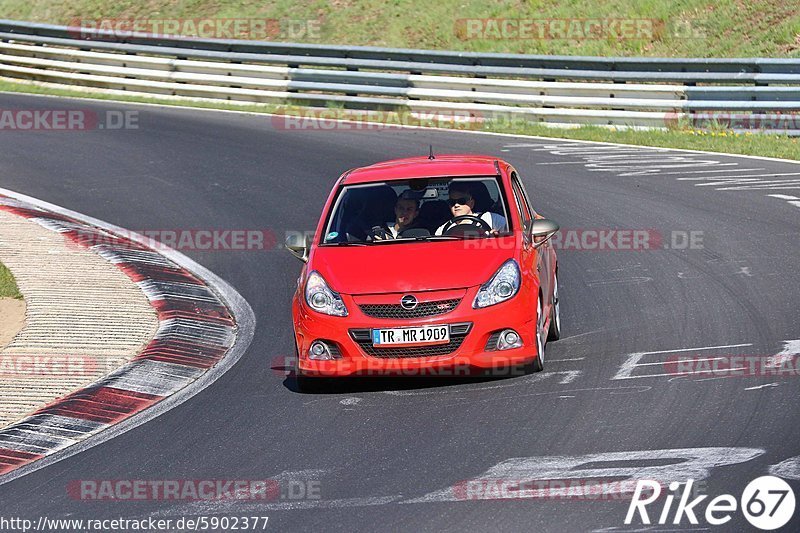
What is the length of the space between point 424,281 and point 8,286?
5308mm

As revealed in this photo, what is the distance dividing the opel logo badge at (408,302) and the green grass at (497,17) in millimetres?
17855

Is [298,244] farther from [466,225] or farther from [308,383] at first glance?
[466,225]

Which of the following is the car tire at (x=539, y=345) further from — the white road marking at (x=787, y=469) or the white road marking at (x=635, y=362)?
the white road marking at (x=787, y=469)

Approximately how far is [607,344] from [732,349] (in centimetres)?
98

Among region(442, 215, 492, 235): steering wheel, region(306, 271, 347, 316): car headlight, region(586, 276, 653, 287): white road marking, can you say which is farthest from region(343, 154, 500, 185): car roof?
region(586, 276, 653, 287): white road marking

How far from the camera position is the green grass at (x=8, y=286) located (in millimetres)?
12047

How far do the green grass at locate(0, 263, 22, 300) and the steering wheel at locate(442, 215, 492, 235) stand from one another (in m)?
4.57

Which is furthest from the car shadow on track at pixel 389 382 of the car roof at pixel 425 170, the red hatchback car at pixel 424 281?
the car roof at pixel 425 170

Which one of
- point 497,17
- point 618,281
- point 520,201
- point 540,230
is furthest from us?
point 497,17

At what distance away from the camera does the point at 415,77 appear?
23.3 m

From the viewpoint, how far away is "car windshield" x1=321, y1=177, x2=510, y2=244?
9.76 m

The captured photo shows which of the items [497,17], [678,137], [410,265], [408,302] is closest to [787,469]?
[408,302]

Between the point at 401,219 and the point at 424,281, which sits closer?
the point at 424,281

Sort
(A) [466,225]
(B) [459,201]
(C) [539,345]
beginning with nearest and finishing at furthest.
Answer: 1. (C) [539,345]
2. (A) [466,225]
3. (B) [459,201]
